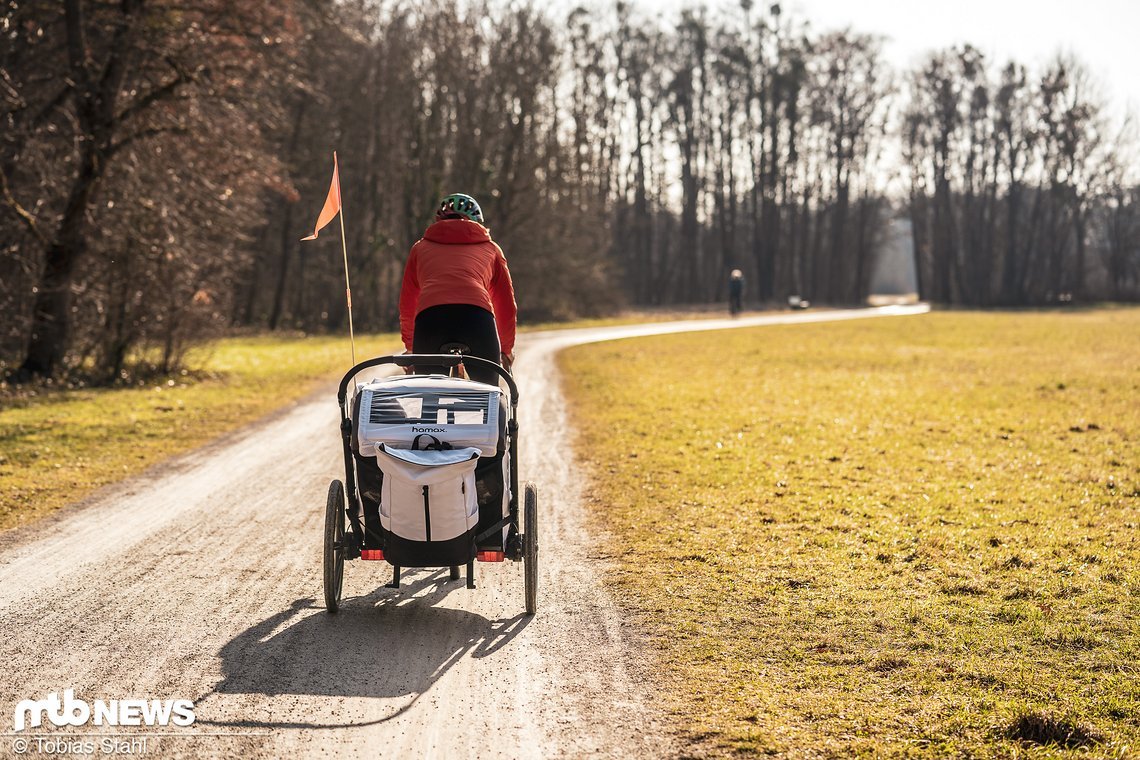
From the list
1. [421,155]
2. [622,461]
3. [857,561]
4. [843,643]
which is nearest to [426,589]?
[843,643]

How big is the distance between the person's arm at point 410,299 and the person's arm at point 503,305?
0.45 meters

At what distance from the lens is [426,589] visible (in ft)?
20.6

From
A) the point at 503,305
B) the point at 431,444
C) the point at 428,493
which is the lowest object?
the point at 428,493

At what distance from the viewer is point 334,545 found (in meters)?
5.55

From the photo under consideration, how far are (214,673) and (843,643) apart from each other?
2.96 metres

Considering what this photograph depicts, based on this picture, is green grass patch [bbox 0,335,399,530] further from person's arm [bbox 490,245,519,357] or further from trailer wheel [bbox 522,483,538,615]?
trailer wheel [bbox 522,483,538,615]

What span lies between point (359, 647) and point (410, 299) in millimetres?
2139

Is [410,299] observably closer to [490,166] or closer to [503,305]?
[503,305]

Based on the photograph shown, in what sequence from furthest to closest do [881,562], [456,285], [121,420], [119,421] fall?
1. [121,420]
2. [119,421]
3. [881,562]
4. [456,285]

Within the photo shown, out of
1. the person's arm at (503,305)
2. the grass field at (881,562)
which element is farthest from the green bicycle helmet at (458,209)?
the grass field at (881,562)

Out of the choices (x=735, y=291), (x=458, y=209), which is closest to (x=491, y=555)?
Result: (x=458, y=209)

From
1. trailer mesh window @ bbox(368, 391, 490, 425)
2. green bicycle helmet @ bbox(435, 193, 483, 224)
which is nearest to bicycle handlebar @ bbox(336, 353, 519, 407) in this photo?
trailer mesh window @ bbox(368, 391, 490, 425)

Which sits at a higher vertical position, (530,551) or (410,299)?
(410,299)

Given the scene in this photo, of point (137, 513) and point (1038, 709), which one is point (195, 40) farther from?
point (1038, 709)
